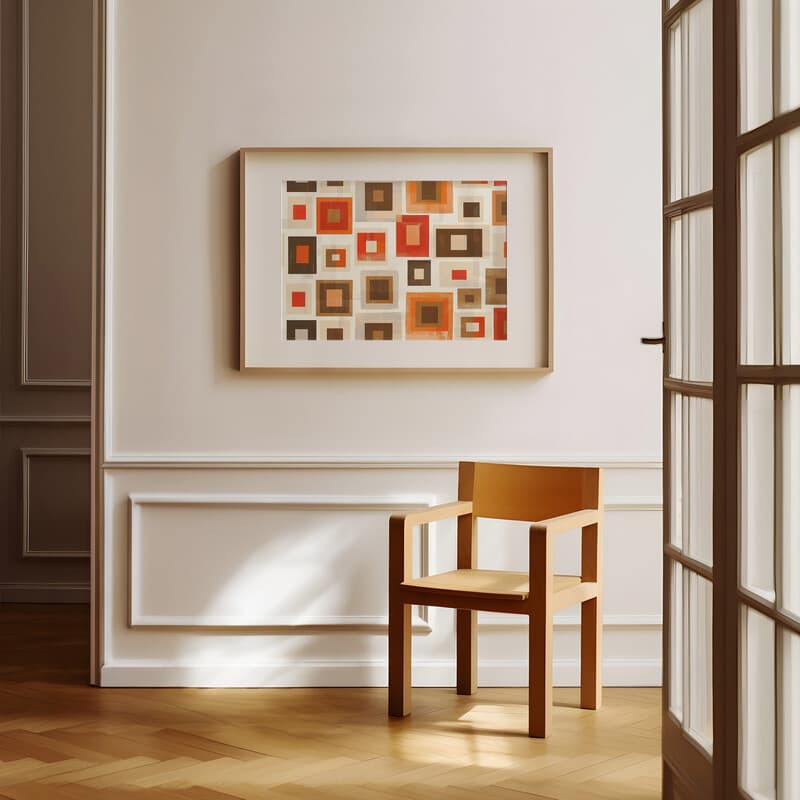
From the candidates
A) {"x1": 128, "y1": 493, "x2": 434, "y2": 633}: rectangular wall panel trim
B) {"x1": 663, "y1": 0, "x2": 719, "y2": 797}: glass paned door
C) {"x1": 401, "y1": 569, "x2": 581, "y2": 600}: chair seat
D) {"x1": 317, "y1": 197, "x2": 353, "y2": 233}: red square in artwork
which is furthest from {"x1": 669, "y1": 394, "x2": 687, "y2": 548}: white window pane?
{"x1": 317, "y1": 197, "x2": 353, "y2": 233}: red square in artwork

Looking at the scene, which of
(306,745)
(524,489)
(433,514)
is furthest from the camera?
(524,489)

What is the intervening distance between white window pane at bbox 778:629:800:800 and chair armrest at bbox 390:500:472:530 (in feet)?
5.25

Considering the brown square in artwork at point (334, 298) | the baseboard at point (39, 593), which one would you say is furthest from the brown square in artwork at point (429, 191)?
the baseboard at point (39, 593)

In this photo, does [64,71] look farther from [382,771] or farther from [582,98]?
[382,771]

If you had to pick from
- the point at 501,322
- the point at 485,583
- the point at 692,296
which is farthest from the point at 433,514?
the point at 692,296

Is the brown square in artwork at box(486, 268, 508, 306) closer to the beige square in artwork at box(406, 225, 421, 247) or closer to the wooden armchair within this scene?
the beige square in artwork at box(406, 225, 421, 247)

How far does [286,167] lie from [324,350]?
1.99 ft

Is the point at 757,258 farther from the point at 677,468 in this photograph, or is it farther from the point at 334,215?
the point at 334,215

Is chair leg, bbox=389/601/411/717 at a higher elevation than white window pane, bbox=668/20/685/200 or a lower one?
lower

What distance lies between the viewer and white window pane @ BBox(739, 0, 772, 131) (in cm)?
182

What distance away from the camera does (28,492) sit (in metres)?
5.10

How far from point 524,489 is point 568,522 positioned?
12.5 inches

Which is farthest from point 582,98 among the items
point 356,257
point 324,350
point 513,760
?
point 513,760

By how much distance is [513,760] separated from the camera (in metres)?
2.83
